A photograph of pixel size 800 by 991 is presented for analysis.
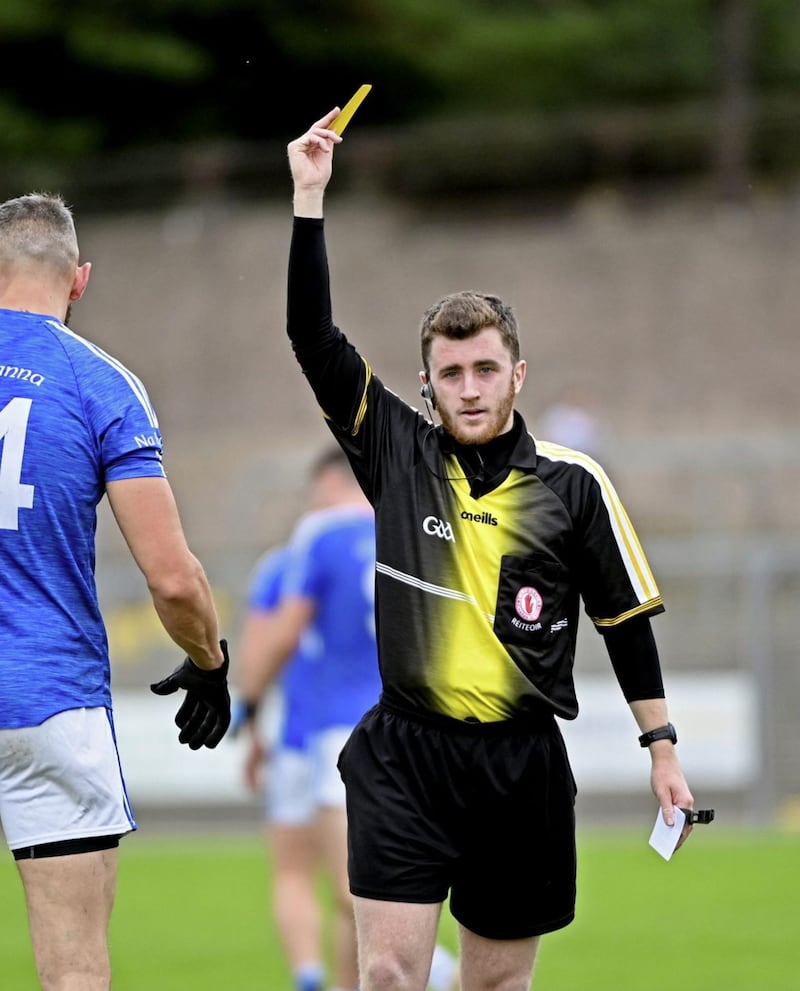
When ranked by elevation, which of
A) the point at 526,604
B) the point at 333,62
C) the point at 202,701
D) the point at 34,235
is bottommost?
the point at 202,701

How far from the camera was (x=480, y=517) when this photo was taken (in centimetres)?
502

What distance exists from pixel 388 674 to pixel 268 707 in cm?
978

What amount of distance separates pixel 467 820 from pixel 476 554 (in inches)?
29.3

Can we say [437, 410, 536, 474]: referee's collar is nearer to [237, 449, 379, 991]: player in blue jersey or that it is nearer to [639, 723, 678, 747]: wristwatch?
[639, 723, 678, 747]: wristwatch

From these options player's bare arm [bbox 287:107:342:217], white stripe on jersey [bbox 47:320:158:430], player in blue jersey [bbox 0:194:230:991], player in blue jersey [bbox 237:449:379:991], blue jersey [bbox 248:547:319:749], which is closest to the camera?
player in blue jersey [bbox 0:194:230:991]

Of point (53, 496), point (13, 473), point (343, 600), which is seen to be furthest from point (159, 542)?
point (343, 600)

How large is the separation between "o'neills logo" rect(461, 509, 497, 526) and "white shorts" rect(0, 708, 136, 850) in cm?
120

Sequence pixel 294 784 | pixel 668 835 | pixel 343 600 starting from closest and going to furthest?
1. pixel 668 835
2. pixel 343 600
3. pixel 294 784

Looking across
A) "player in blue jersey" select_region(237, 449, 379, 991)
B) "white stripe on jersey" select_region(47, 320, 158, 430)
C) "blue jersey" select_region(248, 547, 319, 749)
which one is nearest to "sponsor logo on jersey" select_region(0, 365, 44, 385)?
"white stripe on jersey" select_region(47, 320, 158, 430)

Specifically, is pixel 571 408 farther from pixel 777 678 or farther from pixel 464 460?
pixel 464 460

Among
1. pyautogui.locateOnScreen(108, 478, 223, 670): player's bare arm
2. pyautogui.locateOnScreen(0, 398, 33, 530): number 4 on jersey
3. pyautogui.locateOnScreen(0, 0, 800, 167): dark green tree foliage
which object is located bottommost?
pyautogui.locateOnScreen(108, 478, 223, 670): player's bare arm

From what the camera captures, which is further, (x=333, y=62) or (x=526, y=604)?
(x=333, y=62)

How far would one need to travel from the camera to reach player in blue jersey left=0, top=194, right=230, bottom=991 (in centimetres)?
452

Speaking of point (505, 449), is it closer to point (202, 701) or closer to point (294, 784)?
point (202, 701)
